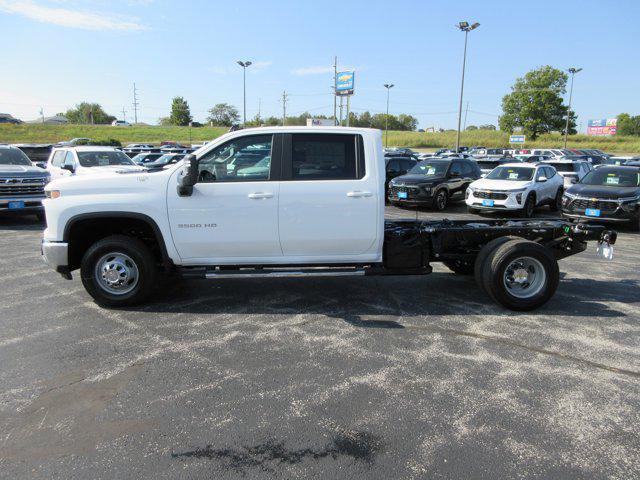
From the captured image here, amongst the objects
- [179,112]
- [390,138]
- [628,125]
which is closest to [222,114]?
[179,112]

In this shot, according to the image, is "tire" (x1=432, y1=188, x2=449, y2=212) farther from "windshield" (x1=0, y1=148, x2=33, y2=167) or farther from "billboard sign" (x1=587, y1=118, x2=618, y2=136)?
"billboard sign" (x1=587, y1=118, x2=618, y2=136)

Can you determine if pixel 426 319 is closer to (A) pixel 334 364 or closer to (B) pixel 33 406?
(A) pixel 334 364

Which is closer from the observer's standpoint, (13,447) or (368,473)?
(368,473)

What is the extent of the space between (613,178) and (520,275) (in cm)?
930

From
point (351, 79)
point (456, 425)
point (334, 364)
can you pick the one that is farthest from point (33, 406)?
point (351, 79)

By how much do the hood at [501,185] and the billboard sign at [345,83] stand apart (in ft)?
160

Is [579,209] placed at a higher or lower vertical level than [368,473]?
higher

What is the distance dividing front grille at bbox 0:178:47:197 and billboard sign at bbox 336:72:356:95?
172 ft

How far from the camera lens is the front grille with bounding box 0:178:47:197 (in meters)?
11.7

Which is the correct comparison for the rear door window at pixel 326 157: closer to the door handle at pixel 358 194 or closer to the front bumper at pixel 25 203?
the door handle at pixel 358 194

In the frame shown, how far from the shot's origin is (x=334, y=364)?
14.3 ft

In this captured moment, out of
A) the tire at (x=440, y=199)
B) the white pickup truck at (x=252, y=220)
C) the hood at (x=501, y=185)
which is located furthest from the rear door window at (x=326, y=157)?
the tire at (x=440, y=199)

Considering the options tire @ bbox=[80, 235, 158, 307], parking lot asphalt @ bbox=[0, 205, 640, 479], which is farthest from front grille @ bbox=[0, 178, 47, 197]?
tire @ bbox=[80, 235, 158, 307]

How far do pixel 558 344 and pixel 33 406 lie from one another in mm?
4616
